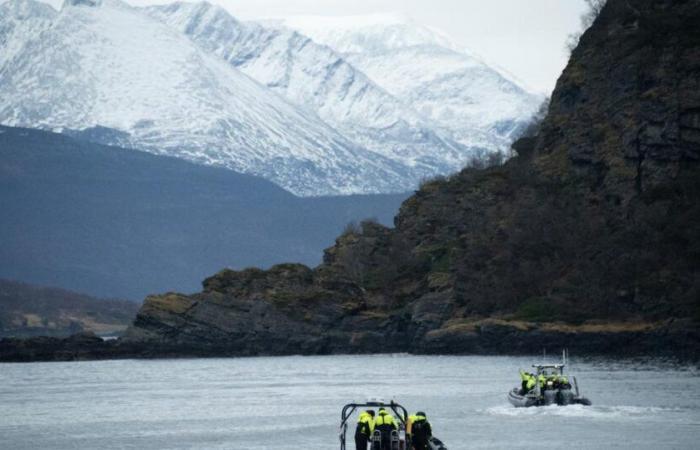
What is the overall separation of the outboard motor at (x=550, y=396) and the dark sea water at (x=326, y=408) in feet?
2.18

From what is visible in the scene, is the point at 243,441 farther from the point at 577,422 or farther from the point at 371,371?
the point at 371,371

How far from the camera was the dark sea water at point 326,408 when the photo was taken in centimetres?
10675

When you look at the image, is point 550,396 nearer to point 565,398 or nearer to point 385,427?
point 565,398

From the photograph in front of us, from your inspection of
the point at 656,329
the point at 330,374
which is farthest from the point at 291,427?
the point at 656,329

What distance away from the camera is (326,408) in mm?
134375

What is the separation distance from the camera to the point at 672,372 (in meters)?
159

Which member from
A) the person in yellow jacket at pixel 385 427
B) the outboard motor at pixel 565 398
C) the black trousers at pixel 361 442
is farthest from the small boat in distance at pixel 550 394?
the person in yellow jacket at pixel 385 427

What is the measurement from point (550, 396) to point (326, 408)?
22101mm

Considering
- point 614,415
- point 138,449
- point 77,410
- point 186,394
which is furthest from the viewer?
point 186,394

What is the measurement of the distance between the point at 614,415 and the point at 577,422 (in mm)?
4789

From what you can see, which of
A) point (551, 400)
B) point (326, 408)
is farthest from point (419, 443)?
point (326, 408)

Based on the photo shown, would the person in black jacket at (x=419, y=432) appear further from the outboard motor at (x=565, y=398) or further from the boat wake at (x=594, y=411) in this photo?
the outboard motor at (x=565, y=398)

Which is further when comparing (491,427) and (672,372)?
(672,372)

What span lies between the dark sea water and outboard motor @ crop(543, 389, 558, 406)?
664mm
